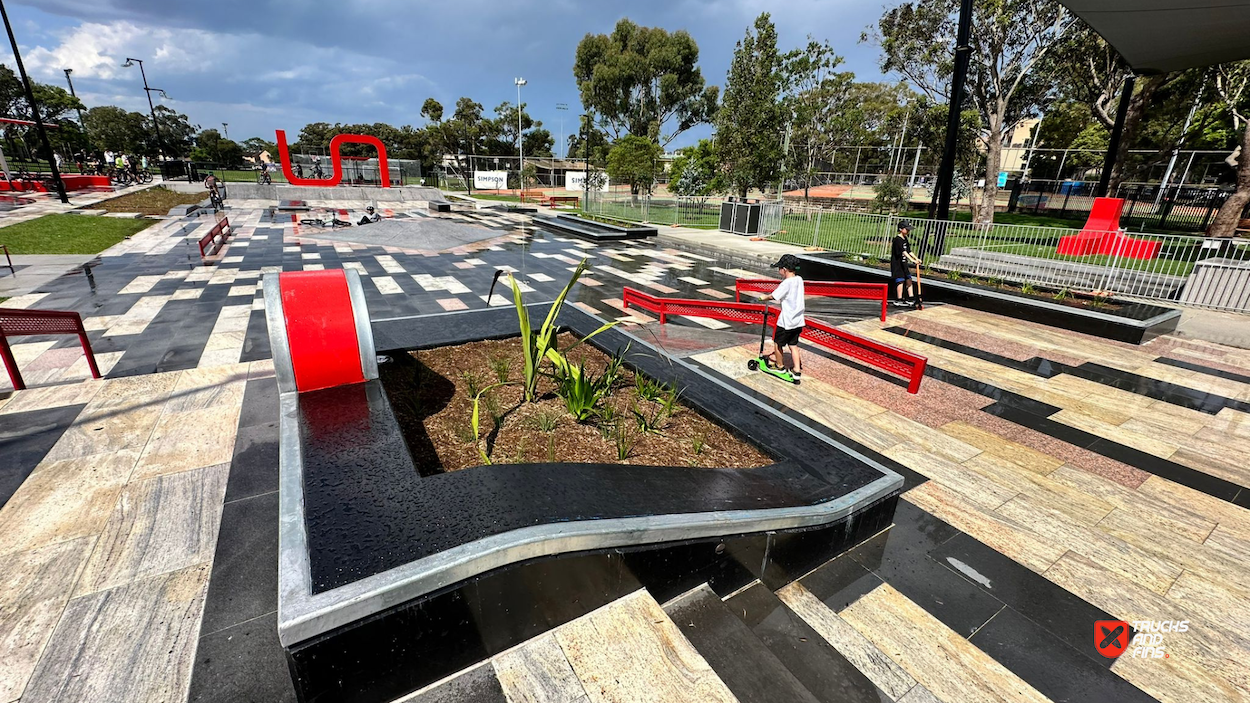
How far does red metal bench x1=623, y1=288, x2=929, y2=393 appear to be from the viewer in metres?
5.97

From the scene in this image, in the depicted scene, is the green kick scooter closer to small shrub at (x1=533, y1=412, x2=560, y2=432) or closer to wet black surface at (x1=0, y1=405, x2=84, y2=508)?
small shrub at (x1=533, y1=412, x2=560, y2=432)

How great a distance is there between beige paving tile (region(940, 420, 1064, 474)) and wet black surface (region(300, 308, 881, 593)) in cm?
210

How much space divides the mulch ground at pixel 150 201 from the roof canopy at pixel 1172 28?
104ft

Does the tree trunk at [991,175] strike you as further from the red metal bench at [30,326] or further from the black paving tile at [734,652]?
the red metal bench at [30,326]

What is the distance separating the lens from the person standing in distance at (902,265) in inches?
389

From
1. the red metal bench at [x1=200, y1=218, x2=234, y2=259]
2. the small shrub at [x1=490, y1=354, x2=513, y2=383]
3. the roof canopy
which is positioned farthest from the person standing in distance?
the red metal bench at [x1=200, y1=218, x2=234, y2=259]

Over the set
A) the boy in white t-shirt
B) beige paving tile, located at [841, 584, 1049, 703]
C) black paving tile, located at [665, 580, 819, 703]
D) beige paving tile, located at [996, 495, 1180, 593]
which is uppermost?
the boy in white t-shirt

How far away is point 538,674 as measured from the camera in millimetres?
2205

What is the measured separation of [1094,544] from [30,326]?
1013 centimetres

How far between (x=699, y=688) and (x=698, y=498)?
1.05 m

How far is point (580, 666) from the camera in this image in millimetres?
2240

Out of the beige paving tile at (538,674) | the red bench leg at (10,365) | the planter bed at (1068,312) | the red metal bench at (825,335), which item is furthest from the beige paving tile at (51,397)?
the planter bed at (1068,312)

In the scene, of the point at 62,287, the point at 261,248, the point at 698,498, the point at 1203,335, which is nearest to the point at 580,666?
the point at 698,498

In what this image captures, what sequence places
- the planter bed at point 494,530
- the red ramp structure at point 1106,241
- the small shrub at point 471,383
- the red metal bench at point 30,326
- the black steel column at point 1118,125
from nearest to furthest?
the planter bed at point 494,530
the small shrub at point 471,383
the red metal bench at point 30,326
the red ramp structure at point 1106,241
the black steel column at point 1118,125
